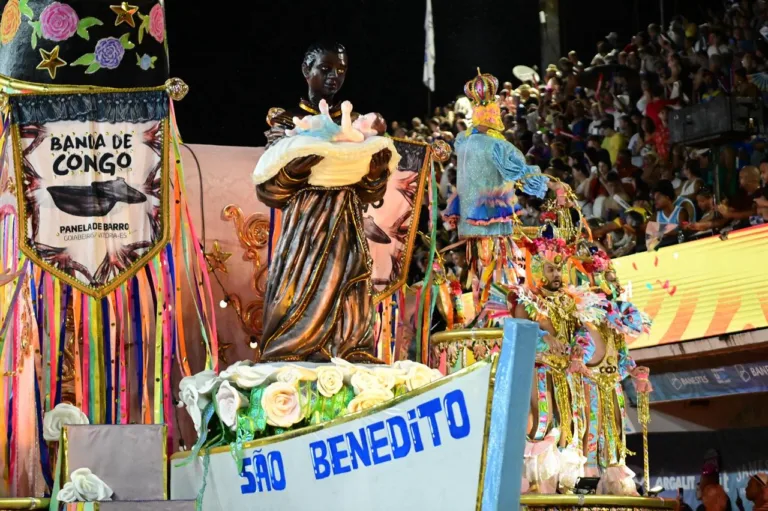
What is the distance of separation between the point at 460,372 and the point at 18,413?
2.86m

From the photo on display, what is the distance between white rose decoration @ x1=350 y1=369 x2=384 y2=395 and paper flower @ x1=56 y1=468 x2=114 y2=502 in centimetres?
114

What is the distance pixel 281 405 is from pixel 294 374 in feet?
0.50

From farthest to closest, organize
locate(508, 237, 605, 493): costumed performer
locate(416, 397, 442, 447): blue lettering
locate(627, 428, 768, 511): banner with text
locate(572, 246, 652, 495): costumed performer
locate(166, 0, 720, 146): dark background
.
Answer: locate(166, 0, 720, 146): dark background < locate(627, 428, 768, 511): banner with text < locate(572, 246, 652, 495): costumed performer < locate(508, 237, 605, 493): costumed performer < locate(416, 397, 442, 447): blue lettering

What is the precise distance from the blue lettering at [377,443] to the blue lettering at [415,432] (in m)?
0.17

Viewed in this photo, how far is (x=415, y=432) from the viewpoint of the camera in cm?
512

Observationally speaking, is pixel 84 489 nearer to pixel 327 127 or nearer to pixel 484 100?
pixel 327 127

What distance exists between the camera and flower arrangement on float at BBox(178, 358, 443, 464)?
244 inches

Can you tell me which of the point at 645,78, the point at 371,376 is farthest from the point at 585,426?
the point at 645,78

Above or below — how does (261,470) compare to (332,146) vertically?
below

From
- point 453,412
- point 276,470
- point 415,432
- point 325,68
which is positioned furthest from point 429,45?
point 453,412

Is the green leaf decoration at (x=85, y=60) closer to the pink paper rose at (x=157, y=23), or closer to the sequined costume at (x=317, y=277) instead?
the pink paper rose at (x=157, y=23)

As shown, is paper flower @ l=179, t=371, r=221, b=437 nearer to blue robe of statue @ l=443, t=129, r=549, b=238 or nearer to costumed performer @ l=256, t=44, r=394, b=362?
costumed performer @ l=256, t=44, r=394, b=362

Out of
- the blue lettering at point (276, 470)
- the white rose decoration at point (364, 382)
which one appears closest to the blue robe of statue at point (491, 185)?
the white rose decoration at point (364, 382)

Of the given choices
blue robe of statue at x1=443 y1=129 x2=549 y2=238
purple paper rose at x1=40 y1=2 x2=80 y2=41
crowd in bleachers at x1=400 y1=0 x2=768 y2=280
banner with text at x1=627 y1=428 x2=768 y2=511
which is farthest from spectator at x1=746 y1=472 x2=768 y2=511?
purple paper rose at x1=40 y1=2 x2=80 y2=41
